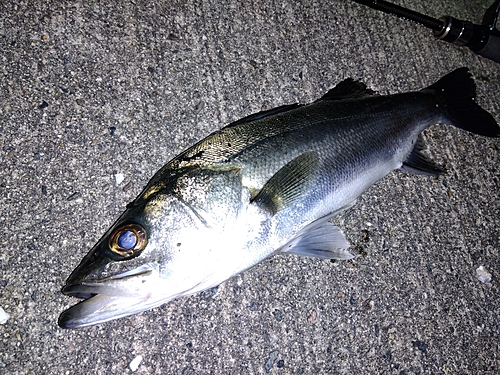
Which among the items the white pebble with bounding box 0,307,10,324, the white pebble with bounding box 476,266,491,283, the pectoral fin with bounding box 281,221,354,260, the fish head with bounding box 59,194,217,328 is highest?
the fish head with bounding box 59,194,217,328

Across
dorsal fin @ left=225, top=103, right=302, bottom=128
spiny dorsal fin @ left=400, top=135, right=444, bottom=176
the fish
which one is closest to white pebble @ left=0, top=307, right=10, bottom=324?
the fish

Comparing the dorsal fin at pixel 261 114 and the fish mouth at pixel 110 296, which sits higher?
the dorsal fin at pixel 261 114

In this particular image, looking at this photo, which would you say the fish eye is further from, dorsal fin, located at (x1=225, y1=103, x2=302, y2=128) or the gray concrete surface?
dorsal fin, located at (x1=225, y1=103, x2=302, y2=128)

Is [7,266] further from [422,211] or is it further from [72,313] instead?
[422,211]

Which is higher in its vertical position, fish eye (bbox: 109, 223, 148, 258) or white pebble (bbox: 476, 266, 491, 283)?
fish eye (bbox: 109, 223, 148, 258)

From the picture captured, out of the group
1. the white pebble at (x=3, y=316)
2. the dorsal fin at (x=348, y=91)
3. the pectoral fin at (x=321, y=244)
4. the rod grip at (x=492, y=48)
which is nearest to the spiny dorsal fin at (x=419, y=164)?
the dorsal fin at (x=348, y=91)

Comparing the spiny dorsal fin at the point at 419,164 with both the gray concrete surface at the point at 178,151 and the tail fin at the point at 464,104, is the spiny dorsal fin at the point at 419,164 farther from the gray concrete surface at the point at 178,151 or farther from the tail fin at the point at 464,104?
the tail fin at the point at 464,104

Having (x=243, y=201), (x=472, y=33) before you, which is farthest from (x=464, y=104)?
(x=243, y=201)
